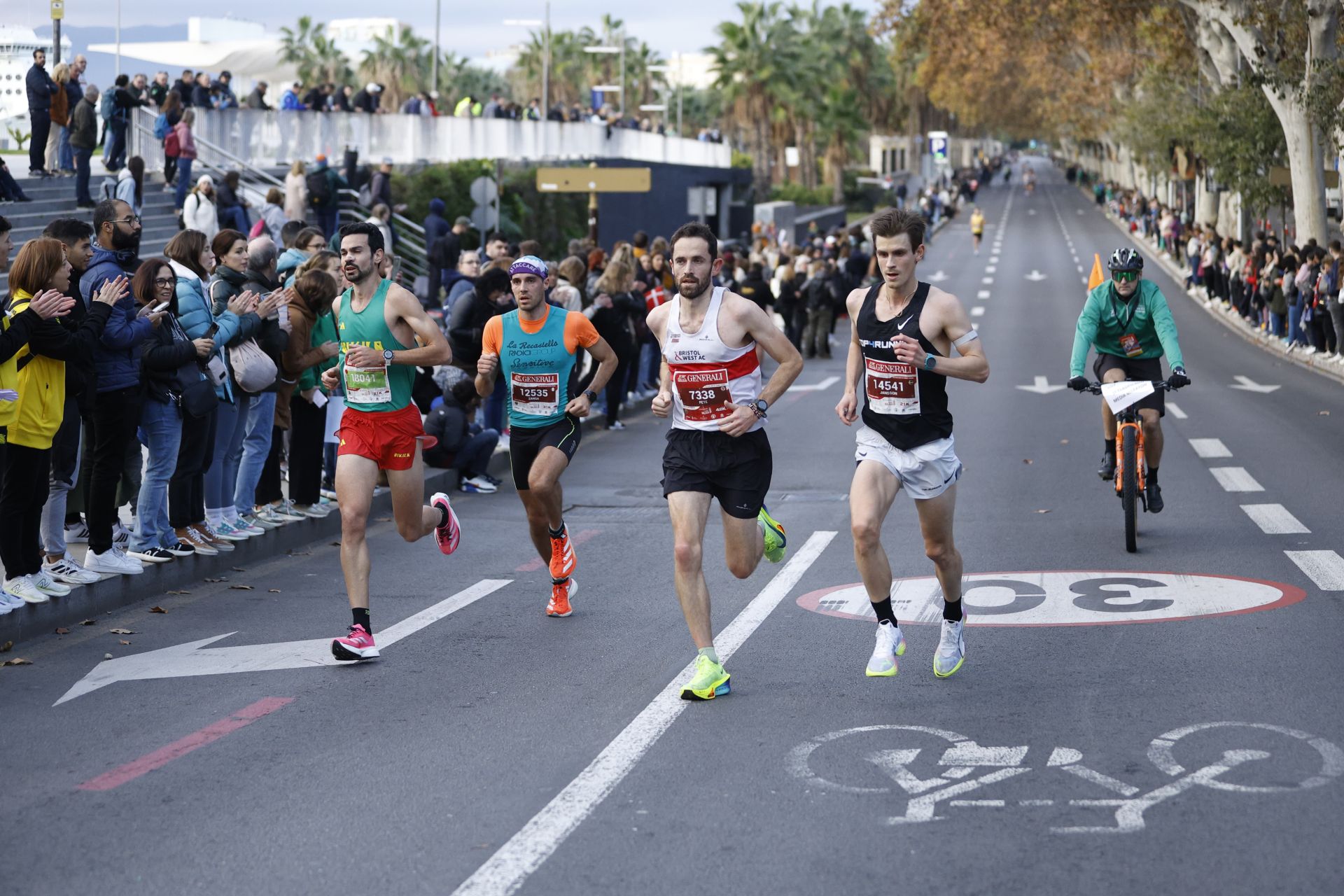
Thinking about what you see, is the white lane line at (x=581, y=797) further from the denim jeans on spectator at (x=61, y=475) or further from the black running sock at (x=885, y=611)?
the denim jeans on spectator at (x=61, y=475)

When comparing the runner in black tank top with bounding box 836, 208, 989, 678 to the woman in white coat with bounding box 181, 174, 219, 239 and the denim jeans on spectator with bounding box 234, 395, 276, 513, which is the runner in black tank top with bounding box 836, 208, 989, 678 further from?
the woman in white coat with bounding box 181, 174, 219, 239

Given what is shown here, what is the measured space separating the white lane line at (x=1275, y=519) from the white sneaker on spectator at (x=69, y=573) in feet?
24.7

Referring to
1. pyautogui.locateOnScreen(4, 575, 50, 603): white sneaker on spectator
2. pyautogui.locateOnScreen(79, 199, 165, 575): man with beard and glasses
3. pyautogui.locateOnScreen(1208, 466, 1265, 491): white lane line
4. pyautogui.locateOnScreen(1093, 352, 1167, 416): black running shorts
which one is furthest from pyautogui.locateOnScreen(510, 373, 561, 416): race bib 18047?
pyautogui.locateOnScreen(1208, 466, 1265, 491): white lane line

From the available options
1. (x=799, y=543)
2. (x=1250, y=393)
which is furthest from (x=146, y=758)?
(x=1250, y=393)

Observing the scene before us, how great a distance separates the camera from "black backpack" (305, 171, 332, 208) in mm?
24281

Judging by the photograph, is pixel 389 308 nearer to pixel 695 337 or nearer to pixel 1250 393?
pixel 695 337

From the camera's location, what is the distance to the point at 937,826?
207 inches

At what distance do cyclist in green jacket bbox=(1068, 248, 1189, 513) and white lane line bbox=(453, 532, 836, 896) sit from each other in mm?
4169

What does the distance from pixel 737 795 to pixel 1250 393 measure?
19.5 m

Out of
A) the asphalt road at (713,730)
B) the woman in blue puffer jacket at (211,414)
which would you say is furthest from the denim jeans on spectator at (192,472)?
the asphalt road at (713,730)

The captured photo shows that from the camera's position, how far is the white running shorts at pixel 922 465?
7336 mm

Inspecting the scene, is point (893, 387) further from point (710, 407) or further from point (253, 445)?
point (253, 445)

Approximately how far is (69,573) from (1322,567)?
7206 millimetres

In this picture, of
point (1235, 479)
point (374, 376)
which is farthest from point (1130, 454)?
point (374, 376)
